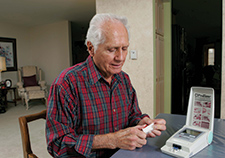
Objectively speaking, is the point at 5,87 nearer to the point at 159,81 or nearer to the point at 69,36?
the point at 69,36

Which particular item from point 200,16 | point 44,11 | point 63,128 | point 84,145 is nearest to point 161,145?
point 84,145

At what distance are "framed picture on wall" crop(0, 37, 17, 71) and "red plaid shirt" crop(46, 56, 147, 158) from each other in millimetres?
6196

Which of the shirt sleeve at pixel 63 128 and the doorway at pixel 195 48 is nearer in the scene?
the shirt sleeve at pixel 63 128

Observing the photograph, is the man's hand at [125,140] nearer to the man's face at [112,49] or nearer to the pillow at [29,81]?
the man's face at [112,49]

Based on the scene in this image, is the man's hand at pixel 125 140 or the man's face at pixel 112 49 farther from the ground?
the man's face at pixel 112 49

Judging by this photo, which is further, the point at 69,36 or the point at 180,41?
the point at 69,36

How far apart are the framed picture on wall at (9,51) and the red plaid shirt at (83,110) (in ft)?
20.3

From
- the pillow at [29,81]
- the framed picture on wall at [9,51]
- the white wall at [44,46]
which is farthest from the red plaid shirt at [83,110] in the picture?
the framed picture on wall at [9,51]

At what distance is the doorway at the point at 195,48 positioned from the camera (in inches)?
94.9

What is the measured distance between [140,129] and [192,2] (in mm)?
2269

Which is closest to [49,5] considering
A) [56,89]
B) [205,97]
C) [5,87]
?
[5,87]

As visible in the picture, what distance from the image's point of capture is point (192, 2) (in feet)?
8.52

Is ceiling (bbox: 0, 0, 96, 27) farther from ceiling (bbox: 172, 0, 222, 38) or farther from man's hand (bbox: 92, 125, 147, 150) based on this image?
man's hand (bbox: 92, 125, 147, 150)

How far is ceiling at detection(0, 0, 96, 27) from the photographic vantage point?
14.5ft
